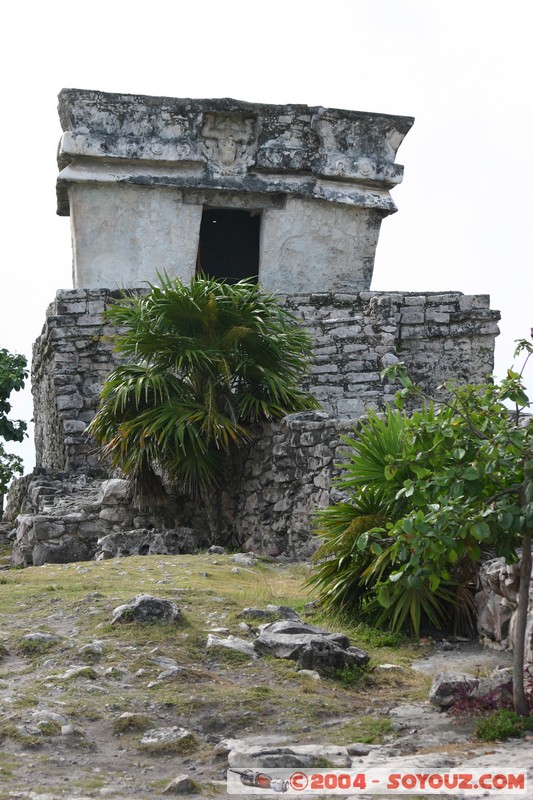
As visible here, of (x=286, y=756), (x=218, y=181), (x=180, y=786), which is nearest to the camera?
(x=180, y=786)

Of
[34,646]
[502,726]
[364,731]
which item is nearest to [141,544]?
[34,646]

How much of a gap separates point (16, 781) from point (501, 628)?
256cm

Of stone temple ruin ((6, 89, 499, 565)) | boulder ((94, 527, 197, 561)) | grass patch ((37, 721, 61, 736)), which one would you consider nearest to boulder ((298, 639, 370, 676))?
grass patch ((37, 721, 61, 736))

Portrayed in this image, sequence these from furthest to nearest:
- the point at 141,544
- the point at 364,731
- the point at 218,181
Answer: the point at 218,181 → the point at 141,544 → the point at 364,731

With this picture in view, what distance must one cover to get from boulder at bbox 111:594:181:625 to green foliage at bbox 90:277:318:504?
353 centimetres

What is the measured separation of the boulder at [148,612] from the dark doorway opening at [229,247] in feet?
35.5

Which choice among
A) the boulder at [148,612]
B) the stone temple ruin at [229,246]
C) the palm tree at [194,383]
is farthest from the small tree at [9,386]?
the boulder at [148,612]

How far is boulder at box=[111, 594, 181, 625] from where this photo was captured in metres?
5.61

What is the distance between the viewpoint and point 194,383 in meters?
9.73

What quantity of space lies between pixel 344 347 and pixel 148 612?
6.26 metres

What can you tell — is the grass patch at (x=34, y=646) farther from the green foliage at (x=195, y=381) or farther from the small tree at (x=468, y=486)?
the green foliage at (x=195, y=381)

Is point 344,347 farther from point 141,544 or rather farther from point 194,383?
point 141,544

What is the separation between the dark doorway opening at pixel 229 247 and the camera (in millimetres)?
16281

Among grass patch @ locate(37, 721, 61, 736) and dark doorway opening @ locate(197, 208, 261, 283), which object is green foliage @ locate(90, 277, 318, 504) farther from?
dark doorway opening @ locate(197, 208, 261, 283)
